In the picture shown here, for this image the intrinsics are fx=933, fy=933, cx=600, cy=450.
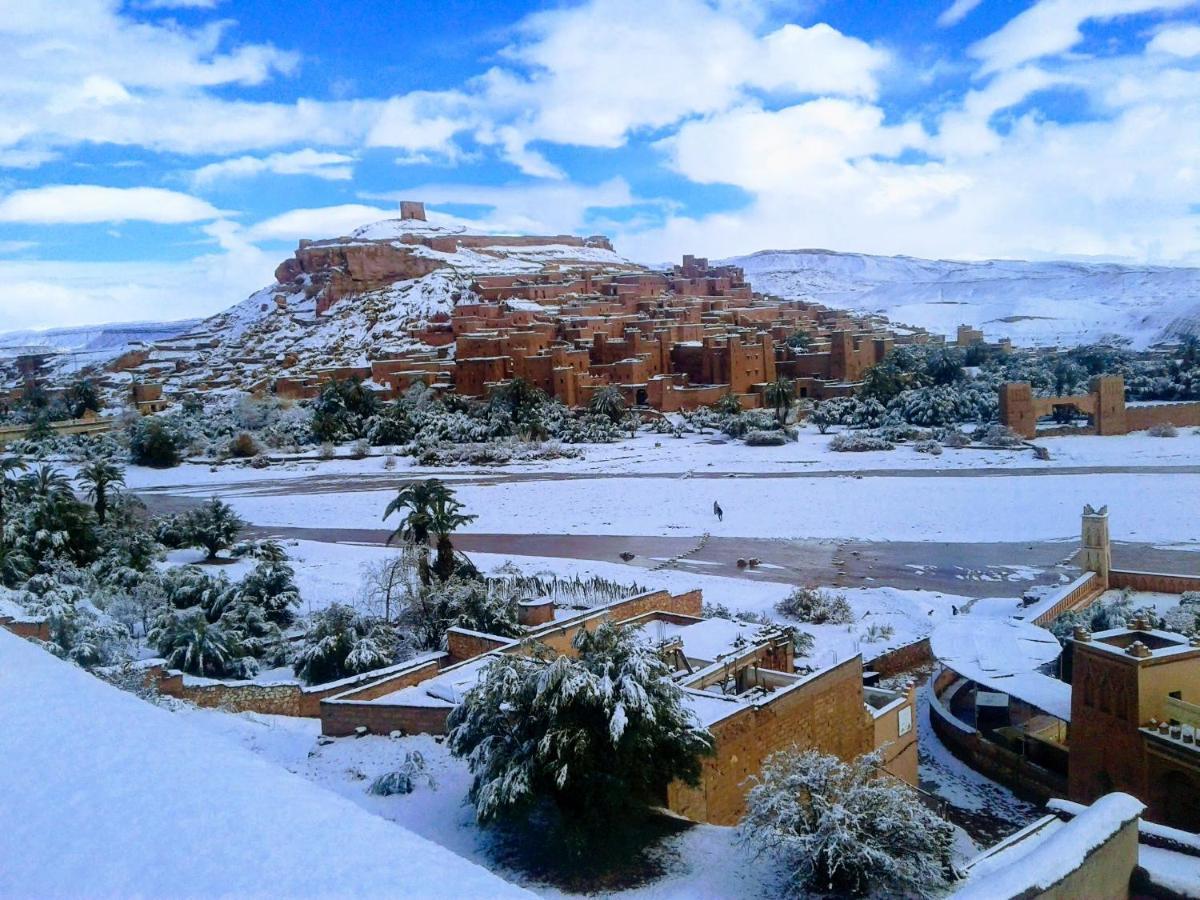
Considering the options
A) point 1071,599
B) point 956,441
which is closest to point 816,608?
point 1071,599

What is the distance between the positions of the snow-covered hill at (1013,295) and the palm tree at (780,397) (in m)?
50.5

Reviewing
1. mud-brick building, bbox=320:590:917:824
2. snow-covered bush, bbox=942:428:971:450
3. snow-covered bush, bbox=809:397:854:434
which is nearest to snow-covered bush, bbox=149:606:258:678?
mud-brick building, bbox=320:590:917:824

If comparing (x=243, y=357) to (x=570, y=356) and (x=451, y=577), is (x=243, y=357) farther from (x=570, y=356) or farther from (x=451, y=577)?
(x=451, y=577)

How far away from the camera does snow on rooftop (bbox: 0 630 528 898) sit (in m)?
2.48

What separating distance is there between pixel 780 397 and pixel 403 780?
34.9 meters

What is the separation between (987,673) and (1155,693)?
2437 millimetres

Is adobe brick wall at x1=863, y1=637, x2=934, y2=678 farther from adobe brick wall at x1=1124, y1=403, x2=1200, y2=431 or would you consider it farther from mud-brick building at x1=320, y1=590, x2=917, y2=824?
adobe brick wall at x1=1124, y1=403, x2=1200, y2=431

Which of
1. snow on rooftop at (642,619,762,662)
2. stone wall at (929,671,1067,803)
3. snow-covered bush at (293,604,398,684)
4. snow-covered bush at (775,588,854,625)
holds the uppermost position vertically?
snow on rooftop at (642,619,762,662)

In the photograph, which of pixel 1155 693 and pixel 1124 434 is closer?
pixel 1155 693

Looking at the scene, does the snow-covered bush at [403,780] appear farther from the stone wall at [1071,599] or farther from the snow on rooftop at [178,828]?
the stone wall at [1071,599]

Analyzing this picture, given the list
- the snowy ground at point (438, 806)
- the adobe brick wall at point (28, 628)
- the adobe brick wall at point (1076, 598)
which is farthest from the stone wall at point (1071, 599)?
the adobe brick wall at point (28, 628)

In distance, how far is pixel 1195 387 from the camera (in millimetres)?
42375

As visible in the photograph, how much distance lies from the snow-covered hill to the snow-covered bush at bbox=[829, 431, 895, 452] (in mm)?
53459

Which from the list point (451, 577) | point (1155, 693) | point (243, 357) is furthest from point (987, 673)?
point (243, 357)
